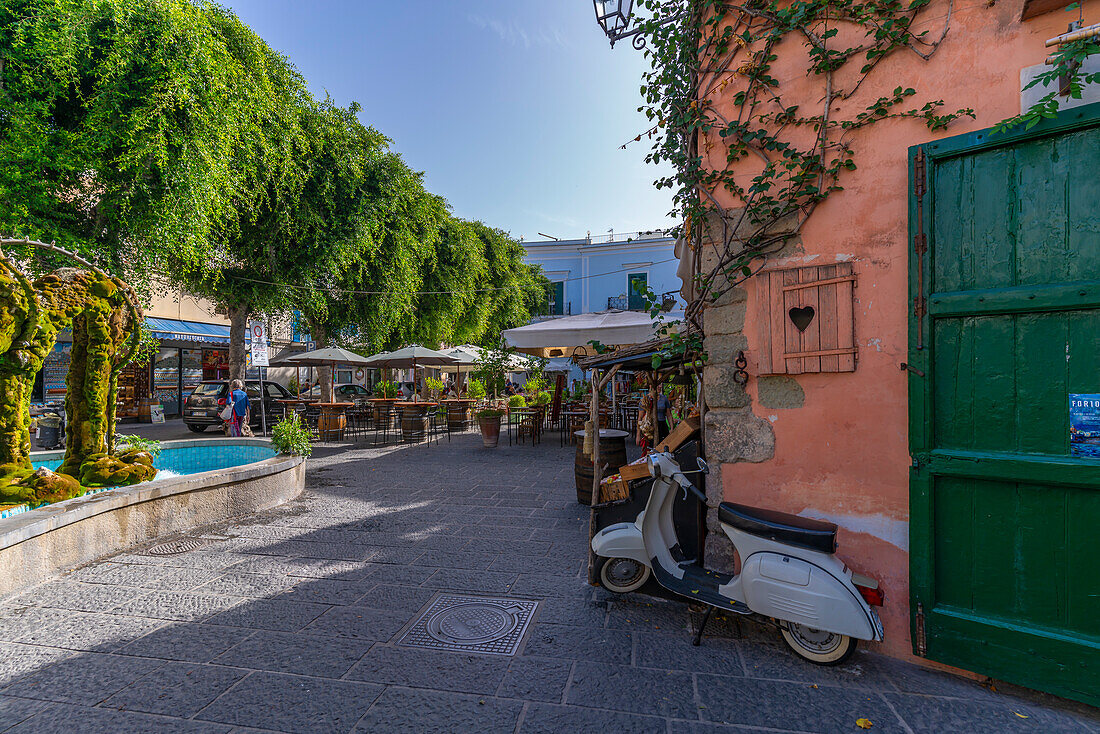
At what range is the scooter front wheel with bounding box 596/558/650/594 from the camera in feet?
12.0

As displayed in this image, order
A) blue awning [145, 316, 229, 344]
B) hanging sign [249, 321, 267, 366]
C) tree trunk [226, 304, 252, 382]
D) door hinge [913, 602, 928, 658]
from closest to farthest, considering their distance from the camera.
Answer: door hinge [913, 602, 928, 658] → hanging sign [249, 321, 267, 366] → tree trunk [226, 304, 252, 382] → blue awning [145, 316, 229, 344]

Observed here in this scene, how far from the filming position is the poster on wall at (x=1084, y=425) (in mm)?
2342

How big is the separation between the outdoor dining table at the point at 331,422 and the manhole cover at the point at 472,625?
1062cm

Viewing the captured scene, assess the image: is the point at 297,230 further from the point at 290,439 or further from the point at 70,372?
the point at 70,372

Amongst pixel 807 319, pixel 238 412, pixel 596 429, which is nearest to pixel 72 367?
pixel 238 412

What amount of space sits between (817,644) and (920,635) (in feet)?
1.73

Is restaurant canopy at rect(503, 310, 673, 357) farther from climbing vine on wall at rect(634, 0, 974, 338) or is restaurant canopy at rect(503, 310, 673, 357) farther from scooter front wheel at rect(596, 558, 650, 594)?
scooter front wheel at rect(596, 558, 650, 594)

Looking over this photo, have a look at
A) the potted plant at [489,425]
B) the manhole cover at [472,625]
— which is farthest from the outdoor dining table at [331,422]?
the manhole cover at [472,625]

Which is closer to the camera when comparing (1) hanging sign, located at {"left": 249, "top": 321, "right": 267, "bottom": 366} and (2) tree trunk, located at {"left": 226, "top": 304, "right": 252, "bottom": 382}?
(1) hanging sign, located at {"left": 249, "top": 321, "right": 267, "bottom": 366}

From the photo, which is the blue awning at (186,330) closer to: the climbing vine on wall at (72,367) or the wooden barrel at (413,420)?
the wooden barrel at (413,420)

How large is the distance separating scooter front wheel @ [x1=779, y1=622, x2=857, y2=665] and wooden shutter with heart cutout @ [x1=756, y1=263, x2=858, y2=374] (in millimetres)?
1471

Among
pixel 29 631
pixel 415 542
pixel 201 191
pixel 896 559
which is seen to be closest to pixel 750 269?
pixel 896 559

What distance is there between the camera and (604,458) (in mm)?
5461

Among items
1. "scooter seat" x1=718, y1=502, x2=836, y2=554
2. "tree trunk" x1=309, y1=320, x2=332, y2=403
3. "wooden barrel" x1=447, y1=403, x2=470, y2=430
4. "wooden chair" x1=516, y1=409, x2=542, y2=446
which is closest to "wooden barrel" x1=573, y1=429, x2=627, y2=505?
"scooter seat" x1=718, y1=502, x2=836, y2=554
